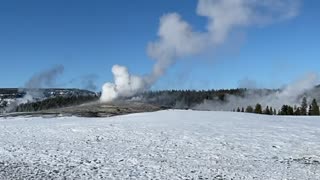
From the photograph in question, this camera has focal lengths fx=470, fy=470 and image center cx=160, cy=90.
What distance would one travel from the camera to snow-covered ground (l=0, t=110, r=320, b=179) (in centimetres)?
1894

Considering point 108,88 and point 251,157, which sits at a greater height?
point 108,88

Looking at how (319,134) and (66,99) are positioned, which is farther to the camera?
(66,99)

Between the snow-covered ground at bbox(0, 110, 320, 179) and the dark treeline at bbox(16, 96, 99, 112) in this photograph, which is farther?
the dark treeline at bbox(16, 96, 99, 112)

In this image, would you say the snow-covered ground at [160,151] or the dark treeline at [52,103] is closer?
the snow-covered ground at [160,151]

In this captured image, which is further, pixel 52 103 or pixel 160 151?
pixel 52 103

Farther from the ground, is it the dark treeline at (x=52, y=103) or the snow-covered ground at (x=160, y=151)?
the dark treeline at (x=52, y=103)

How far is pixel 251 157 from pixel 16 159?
1145cm

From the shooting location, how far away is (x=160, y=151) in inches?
957

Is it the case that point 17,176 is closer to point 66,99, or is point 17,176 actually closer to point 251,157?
point 251,157

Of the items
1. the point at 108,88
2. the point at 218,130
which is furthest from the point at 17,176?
the point at 108,88

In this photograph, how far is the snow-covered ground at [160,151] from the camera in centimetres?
1894

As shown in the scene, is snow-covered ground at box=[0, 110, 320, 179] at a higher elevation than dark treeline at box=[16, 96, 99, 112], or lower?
lower

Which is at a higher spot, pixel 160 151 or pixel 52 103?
pixel 52 103

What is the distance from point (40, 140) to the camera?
2722 centimetres
